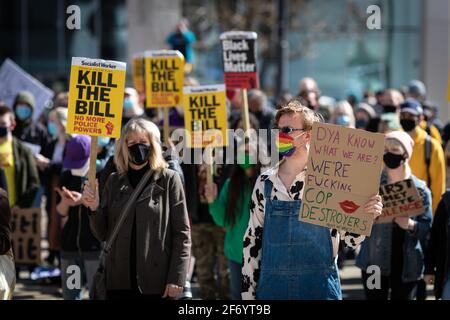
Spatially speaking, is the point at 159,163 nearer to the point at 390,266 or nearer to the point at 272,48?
the point at 390,266

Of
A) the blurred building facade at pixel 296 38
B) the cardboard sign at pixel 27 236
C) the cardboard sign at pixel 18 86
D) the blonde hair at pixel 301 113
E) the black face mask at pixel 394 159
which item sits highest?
the blurred building facade at pixel 296 38

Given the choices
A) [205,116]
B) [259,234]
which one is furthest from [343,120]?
[259,234]

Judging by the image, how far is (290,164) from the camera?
18.4 feet

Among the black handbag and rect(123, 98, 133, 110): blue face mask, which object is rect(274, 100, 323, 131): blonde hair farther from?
rect(123, 98, 133, 110): blue face mask

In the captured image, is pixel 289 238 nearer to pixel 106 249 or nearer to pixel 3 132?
pixel 106 249

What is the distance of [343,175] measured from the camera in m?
5.45

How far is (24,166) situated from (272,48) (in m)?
17.7

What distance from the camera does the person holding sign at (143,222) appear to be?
6.02 metres

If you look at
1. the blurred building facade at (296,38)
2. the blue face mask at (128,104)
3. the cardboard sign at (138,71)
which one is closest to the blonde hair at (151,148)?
the blue face mask at (128,104)

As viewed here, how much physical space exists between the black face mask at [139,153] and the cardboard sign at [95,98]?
416 millimetres

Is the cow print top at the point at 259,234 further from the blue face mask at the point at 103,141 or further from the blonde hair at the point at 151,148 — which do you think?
the blue face mask at the point at 103,141

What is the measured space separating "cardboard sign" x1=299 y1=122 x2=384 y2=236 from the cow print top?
13cm

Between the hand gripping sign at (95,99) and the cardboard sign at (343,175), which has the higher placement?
the hand gripping sign at (95,99)
